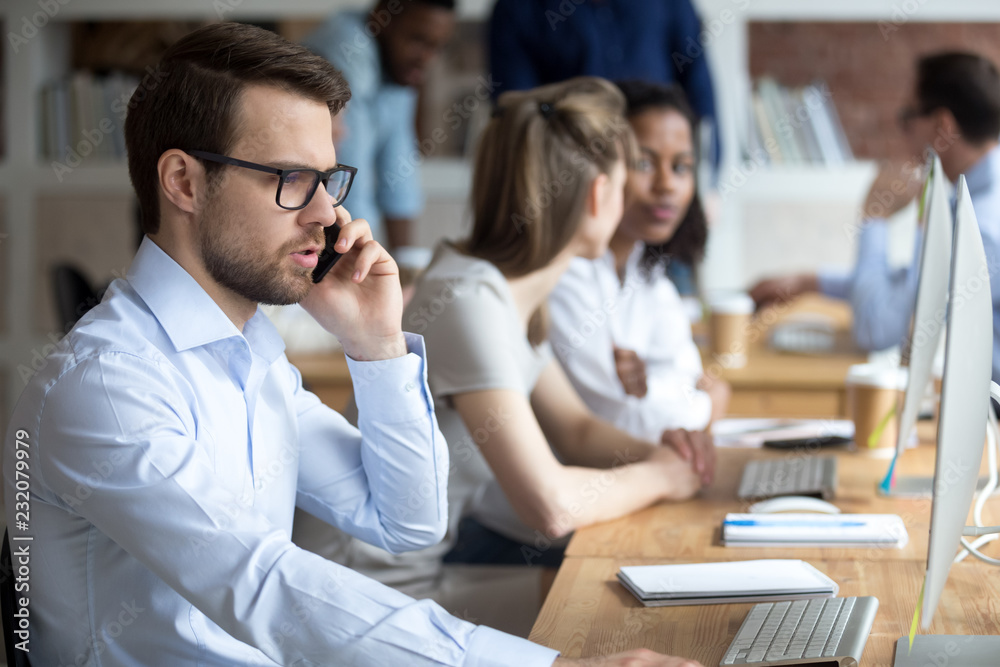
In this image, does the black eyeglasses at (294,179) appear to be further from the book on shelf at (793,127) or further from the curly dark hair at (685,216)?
the book on shelf at (793,127)

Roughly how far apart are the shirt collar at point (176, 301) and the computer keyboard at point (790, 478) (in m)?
0.80

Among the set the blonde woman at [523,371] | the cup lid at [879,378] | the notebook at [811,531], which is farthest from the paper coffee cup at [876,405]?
the notebook at [811,531]

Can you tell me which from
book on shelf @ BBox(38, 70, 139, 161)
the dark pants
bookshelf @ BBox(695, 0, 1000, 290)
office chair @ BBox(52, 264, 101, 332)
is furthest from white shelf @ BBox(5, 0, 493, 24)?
the dark pants

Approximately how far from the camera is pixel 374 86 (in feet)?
10.6

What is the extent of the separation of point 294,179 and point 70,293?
1.94 m

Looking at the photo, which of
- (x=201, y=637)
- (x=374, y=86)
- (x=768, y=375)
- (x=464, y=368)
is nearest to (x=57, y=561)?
(x=201, y=637)

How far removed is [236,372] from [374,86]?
7.75 feet

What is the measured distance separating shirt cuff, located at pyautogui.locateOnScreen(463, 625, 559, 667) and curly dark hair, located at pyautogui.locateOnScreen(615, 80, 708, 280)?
1483mm

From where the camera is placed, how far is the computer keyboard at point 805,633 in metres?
0.83

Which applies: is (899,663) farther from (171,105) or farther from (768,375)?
(768,375)

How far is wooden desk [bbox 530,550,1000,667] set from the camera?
0.89 metres

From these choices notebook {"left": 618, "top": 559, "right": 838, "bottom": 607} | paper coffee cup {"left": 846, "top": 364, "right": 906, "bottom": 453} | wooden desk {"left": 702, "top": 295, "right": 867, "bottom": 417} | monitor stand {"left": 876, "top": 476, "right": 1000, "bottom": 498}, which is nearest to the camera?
notebook {"left": 618, "top": 559, "right": 838, "bottom": 607}

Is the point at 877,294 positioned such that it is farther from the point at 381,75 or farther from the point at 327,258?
the point at 327,258

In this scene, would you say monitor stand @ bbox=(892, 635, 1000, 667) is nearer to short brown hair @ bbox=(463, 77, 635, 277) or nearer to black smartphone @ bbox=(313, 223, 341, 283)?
black smartphone @ bbox=(313, 223, 341, 283)
